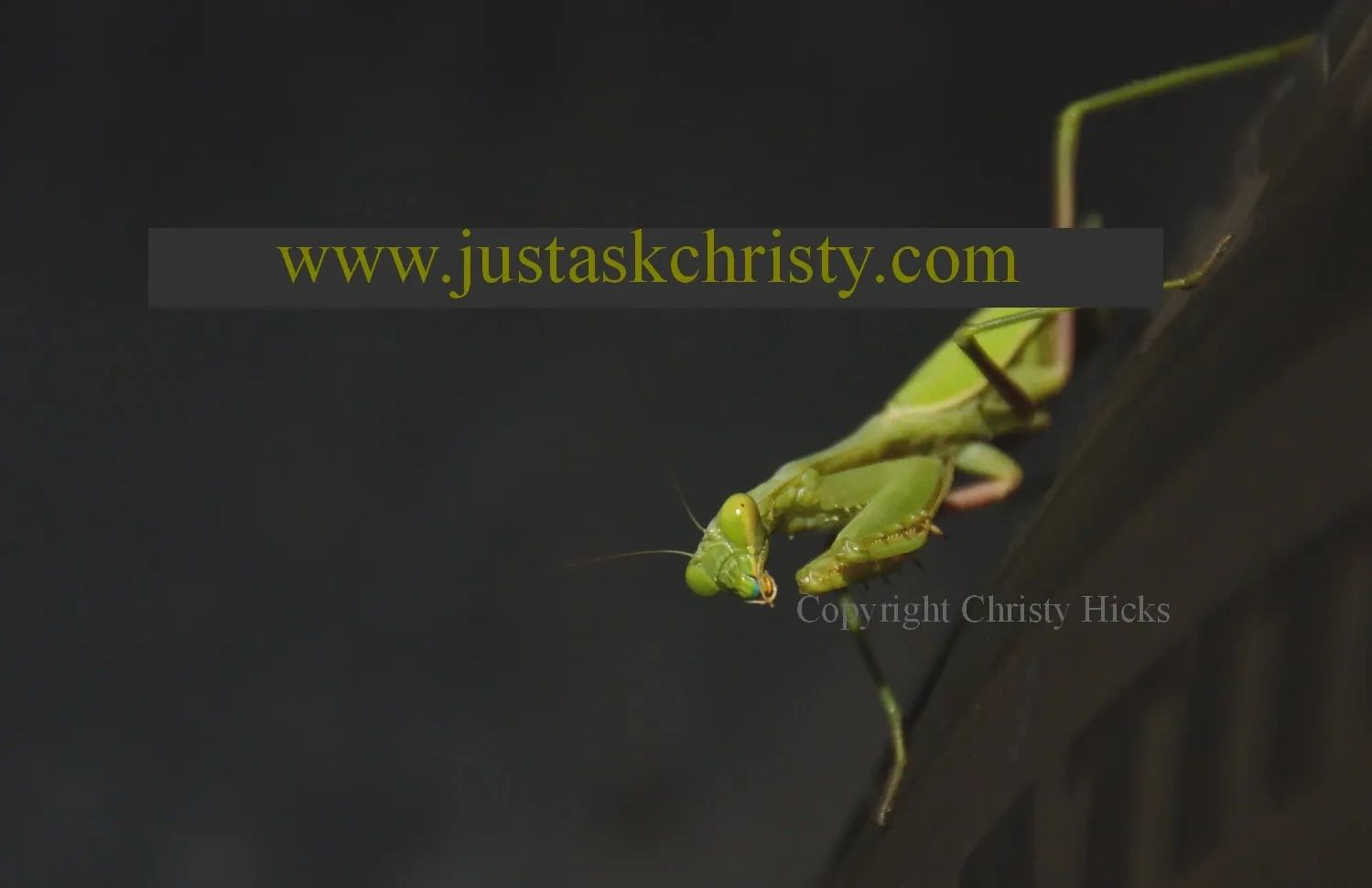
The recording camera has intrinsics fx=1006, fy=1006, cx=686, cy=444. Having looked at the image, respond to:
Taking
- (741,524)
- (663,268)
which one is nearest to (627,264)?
(663,268)

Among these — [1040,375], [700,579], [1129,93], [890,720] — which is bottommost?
[890,720]

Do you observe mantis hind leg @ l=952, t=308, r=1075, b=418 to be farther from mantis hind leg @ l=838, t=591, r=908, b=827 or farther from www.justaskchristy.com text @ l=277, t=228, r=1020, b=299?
mantis hind leg @ l=838, t=591, r=908, b=827

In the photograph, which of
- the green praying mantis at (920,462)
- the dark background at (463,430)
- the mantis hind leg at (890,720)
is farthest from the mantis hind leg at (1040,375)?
the mantis hind leg at (890,720)

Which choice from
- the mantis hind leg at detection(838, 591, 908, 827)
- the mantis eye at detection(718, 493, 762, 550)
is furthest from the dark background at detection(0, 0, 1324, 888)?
the mantis eye at detection(718, 493, 762, 550)

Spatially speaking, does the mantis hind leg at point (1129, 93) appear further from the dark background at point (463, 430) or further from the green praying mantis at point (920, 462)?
the dark background at point (463, 430)

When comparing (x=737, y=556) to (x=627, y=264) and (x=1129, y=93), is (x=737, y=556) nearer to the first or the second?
(x=627, y=264)

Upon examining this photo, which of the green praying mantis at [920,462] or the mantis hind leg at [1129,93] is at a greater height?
the mantis hind leg at [1129,93]

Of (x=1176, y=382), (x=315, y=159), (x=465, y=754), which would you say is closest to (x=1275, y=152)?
(x=1176, y=382)

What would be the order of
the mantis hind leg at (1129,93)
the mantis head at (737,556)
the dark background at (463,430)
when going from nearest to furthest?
the mantis head at (737,556) → the mantis hind leg at (1129,93) → the dark background at (463,430)
